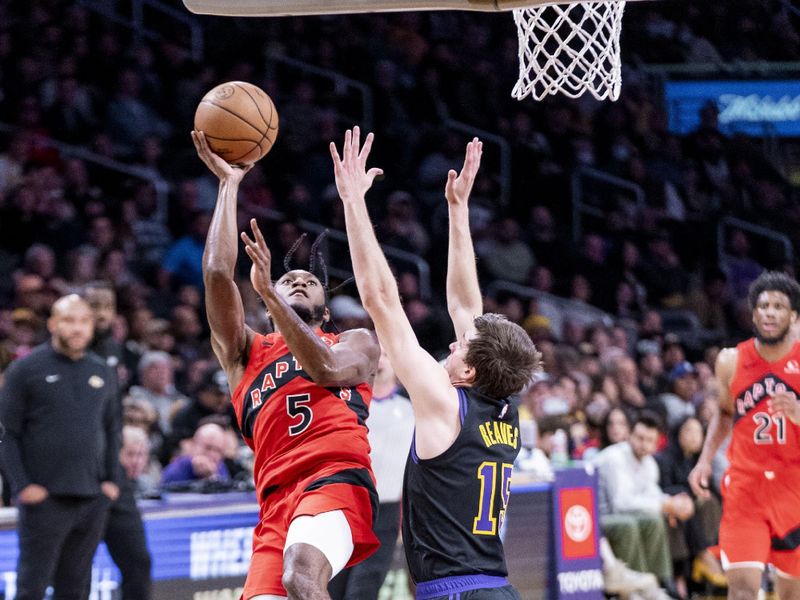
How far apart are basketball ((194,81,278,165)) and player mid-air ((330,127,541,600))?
0.74 metres

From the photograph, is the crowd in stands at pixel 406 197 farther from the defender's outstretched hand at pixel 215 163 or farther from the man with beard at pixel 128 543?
the defender's outstretched hand at pixel 215 163

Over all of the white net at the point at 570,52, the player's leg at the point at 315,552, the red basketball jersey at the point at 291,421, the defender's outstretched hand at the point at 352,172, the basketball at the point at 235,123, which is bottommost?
the player's leg at the point at 315,552

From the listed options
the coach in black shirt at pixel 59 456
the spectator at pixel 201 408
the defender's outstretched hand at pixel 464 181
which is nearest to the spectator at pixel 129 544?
the coach in black shirt at pixel 59 456

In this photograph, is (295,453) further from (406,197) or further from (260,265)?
(406,197)

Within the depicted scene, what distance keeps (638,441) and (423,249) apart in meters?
4.62

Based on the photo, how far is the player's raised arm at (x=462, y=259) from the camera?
5.17 metres

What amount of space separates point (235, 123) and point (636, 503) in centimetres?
510

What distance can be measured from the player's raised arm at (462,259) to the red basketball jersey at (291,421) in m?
0.57

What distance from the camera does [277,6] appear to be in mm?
5484

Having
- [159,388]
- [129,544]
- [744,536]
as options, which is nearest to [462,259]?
[744,536]

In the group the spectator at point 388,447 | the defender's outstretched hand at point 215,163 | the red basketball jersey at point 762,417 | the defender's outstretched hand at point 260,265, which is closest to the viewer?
the defender's outstretched hand at point 260,265

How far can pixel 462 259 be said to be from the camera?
5223mm

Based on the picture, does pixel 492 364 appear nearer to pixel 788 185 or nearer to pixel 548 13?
pixel 548 13

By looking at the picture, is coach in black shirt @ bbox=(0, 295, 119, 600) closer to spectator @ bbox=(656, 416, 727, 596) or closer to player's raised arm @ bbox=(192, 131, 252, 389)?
player's raised arm @ bbox=(192, 131, 252, 389)
